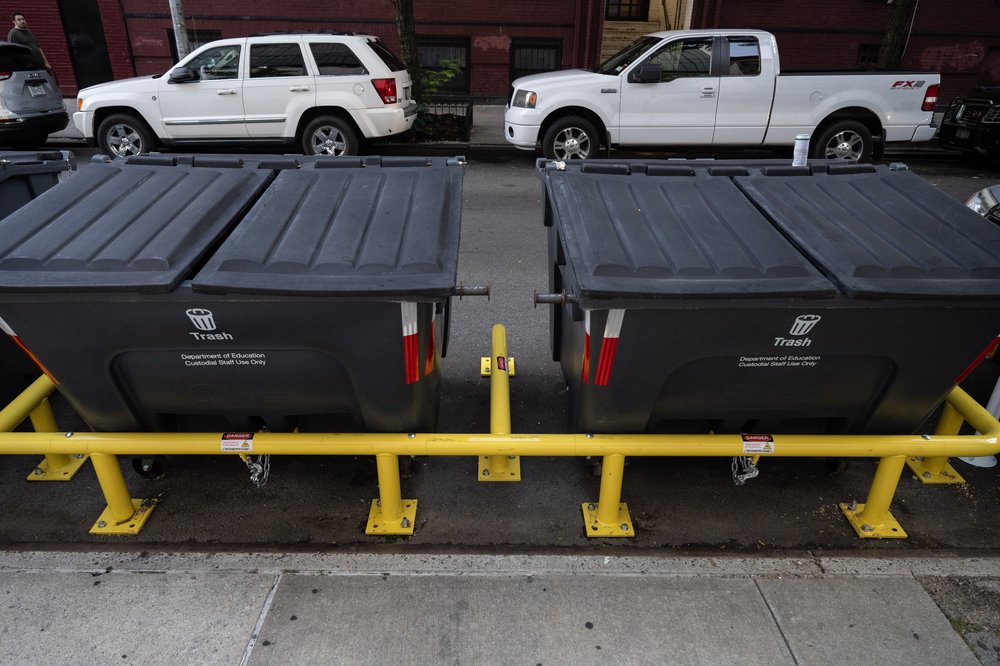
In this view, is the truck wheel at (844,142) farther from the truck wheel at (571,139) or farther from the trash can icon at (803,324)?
the trash can icon at (803,324)

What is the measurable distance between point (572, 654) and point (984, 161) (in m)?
12.7

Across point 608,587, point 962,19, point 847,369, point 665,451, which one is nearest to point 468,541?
point 608,587

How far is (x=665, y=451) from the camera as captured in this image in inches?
125

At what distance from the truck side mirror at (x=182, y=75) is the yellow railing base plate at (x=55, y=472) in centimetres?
771

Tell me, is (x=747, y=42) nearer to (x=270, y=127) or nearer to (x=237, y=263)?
(x=270, y=127)

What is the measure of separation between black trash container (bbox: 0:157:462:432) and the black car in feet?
36.0

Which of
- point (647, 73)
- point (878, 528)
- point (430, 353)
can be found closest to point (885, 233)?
point (878, 528)

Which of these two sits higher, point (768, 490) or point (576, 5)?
point (576, 5)

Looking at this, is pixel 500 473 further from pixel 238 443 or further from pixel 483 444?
pixel 238 443

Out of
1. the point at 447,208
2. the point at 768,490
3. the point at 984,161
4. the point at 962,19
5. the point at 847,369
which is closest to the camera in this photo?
the point at 847,369

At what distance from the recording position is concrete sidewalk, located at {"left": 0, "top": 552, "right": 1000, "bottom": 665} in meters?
2.79

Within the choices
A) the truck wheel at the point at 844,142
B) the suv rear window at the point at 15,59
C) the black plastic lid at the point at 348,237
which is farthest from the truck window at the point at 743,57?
the suv rear window at the point at 15,59

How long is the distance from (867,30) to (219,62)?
14.3 meters

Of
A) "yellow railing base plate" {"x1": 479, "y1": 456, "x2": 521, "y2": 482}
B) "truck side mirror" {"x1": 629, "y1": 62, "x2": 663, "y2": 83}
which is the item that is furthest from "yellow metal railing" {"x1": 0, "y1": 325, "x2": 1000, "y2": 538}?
"truck side mirror" {"x1": 629, "y1": 62, "x2": 663, "y2": 83}
